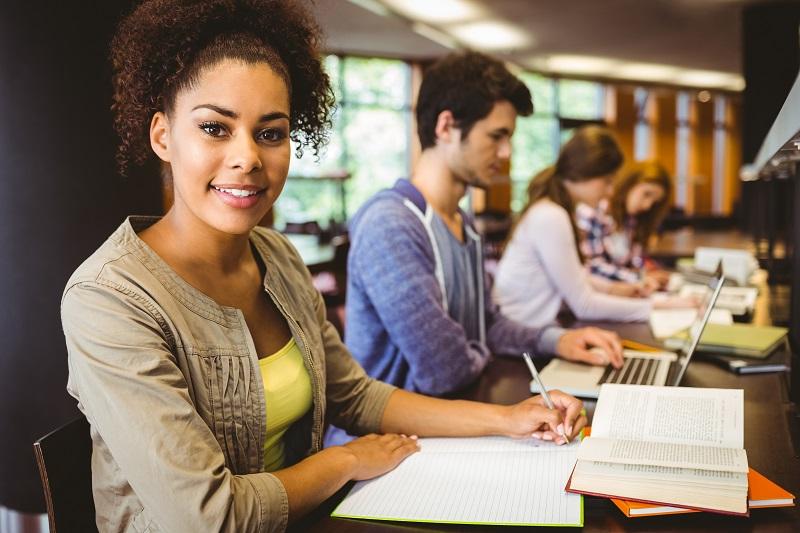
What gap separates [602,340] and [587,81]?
1393cm

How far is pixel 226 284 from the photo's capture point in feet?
4.25

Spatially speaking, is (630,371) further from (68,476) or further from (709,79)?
(709,79)

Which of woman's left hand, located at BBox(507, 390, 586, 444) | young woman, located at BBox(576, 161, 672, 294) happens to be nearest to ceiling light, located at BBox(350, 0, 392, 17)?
young woman, located at BBox(576, 161, 672, 294)

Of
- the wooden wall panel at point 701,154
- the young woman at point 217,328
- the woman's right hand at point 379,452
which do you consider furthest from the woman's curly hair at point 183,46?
the wooden wall panel at point 701,154

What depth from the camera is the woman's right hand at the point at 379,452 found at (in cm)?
121

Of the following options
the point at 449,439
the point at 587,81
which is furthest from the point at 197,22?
the point at 587,81

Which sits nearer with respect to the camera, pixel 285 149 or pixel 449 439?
pixel 285 149

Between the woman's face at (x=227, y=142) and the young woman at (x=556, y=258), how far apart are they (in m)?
1.86

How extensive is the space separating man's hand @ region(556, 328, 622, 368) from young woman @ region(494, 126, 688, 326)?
32.2 inches

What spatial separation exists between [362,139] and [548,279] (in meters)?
8.76

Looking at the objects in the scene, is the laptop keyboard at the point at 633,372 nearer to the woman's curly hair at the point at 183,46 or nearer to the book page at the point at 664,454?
the book page at the point at 664,454

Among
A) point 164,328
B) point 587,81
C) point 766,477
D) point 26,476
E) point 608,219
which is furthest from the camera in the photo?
point 587,81

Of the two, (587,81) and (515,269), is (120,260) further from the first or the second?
(587,81)

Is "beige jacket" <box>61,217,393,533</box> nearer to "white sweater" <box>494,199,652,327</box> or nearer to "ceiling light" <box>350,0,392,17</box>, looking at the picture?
"white sweater" <box>494,199,652,327</box>
